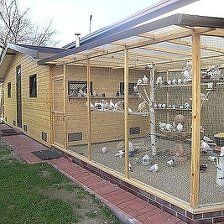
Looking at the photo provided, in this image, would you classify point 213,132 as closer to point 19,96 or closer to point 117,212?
point 117,212

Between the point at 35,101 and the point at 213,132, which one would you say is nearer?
the point at 213,132

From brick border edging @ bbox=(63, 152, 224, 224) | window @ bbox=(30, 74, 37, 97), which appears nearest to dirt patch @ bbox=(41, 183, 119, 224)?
brick border edging @ bbox=(63, 152, 224, 224)

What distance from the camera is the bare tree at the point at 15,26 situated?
88.8ft

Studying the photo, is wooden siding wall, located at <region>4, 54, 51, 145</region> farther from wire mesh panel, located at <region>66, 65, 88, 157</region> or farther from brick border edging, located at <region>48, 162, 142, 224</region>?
brick border edging, located at <region>48, 162, 142, 224</region>

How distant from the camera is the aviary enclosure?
12.2 feet

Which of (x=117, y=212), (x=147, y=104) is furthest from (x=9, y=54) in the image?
(x=117, y=212)

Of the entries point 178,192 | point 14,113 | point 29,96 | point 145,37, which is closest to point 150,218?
point 178,192

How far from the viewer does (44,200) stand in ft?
14.8

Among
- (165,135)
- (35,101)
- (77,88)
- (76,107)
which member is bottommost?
(165,135)

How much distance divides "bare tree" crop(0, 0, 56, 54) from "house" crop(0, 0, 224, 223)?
16256 millimetres

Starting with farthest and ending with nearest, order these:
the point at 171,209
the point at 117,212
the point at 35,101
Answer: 1. the point at 35,101
2. the point at 117,212
3. the point at 171,209

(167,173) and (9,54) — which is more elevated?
(9,54)

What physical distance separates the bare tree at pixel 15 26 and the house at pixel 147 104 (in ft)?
53.3

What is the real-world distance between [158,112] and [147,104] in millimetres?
527
